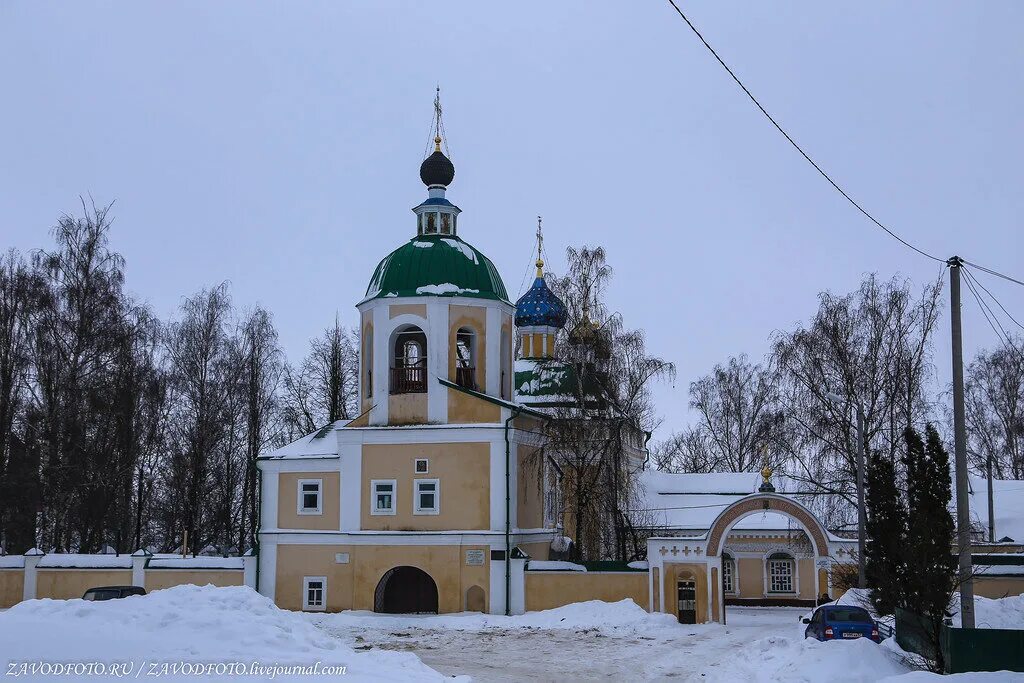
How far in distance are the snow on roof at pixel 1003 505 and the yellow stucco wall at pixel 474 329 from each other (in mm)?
17948

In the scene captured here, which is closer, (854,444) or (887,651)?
(887,651)

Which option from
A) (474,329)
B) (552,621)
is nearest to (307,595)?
(552,621)

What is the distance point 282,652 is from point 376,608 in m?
15.0

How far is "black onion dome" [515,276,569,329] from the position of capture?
4175cm

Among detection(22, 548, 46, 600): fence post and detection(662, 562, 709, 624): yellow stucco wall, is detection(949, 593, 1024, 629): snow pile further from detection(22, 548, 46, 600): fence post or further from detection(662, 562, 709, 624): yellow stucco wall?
detection(22, 548, 46, 600): fence post

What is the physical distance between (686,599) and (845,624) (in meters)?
7.97

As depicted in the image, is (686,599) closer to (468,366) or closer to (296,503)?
(468,366)

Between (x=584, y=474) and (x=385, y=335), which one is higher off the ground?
(x=385, y=335)

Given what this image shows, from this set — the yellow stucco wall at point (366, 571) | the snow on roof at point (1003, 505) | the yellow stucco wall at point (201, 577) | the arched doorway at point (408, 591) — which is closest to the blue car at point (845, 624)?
the yellow stucco wall at point (366, 571)

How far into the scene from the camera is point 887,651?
17.0 metres

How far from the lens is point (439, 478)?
29.5 m

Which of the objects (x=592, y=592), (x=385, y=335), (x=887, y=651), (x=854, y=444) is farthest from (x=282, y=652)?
(x=854, y=444)

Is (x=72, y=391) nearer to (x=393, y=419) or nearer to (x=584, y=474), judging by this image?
(x=393, y=419)

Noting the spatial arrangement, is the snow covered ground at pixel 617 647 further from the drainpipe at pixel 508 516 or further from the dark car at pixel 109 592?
the dark car at pixel 109 592
